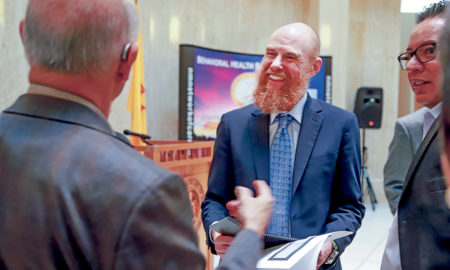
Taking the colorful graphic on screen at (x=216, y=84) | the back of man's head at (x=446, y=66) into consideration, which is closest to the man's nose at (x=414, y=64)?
the back of man's head at (x=446, y=66)

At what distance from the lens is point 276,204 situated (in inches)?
73.9

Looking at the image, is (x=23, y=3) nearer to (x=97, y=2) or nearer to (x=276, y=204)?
(x=276, y=204)

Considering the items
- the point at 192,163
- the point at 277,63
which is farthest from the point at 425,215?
the point at 192,163

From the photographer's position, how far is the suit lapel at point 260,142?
1894mm

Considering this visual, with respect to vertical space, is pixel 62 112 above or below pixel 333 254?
above

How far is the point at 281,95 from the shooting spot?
1968 millimetres

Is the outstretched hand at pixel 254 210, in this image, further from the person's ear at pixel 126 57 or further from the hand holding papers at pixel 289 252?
the person's ear at pixel 126 57

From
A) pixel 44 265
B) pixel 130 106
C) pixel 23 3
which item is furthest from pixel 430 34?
pixel 130 106

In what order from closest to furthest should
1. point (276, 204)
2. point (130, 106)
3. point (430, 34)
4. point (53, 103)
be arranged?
point (53, 103)
point (430, 34)
point (276, 204)
point (130, 106)

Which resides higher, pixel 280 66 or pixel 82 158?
pixel 280 66

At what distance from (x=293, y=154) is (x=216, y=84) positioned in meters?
5.30

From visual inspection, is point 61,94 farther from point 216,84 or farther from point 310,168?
point 216,84

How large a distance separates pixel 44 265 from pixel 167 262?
23cm

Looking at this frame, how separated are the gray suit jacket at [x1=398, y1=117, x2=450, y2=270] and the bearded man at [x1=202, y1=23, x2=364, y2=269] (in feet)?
1.60
